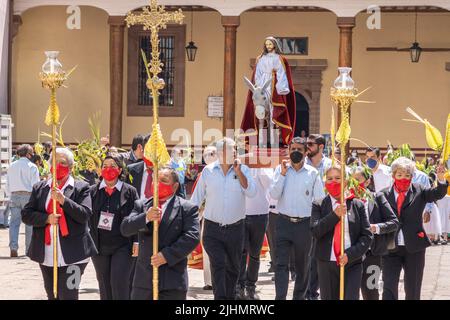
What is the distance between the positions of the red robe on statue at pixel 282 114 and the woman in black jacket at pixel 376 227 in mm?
5224

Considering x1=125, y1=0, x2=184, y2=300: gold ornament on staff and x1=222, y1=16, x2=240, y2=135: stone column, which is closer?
x1=125, y1=0, x2=184, y2=300: gold ornament on staff

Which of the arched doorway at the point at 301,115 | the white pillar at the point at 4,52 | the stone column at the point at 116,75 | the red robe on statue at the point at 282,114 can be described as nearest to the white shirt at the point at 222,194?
the red robe on statue at the point at 282,114

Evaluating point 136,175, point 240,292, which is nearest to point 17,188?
point 136,175

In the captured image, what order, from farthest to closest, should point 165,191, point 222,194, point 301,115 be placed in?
point 301,115
point 222,194
point 165,191

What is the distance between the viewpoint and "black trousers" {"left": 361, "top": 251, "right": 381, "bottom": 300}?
29.9ft

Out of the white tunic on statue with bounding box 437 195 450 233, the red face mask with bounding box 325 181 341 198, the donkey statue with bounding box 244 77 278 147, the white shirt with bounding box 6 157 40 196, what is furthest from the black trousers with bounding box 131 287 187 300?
the white tunic on statue with bounding box 437 195 450 233

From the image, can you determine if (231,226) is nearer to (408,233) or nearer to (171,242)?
(408,233)

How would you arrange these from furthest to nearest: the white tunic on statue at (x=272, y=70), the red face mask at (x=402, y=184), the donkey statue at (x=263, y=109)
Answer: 1. the white tunic on statue at (x=272, y=70)
2. the donkey statue at (x=263, y=109)
3. the red face mask at (x=402, y=184)

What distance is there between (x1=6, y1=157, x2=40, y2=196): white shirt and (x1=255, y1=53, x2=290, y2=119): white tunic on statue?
3491 mm

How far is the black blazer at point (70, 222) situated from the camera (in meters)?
8.48

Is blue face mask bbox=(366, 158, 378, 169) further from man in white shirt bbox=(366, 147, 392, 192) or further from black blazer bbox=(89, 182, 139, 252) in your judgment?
black blazer bbox=(89, 182, 139, 252)

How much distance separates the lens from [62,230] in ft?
28.0

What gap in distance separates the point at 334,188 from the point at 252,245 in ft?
8.58

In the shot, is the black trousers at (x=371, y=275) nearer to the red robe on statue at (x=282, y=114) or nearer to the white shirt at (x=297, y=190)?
the white shirt at (x=297, y=190)
